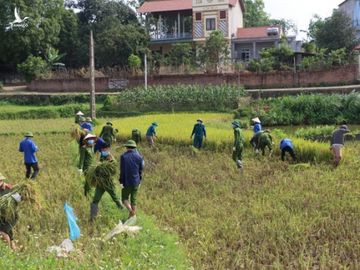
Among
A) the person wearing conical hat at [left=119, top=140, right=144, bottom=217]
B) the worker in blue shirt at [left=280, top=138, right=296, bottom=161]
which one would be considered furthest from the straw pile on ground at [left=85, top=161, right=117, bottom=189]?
the worker in blue shirt at [left=280, top=138, right=296, bottom=161]

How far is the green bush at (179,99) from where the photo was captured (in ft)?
93.7

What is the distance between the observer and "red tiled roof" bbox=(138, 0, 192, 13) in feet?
143

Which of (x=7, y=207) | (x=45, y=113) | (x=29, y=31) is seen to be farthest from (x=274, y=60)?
(x=7, y=207)

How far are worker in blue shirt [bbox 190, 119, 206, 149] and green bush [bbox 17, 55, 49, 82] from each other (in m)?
25.4

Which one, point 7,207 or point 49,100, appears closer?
point 7,207

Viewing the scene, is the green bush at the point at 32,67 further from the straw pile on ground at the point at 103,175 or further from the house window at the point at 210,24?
the straw pile on ground at the point at 103,175

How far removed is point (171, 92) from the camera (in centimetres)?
3008

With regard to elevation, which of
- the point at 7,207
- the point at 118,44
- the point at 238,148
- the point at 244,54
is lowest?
the point at 7,207

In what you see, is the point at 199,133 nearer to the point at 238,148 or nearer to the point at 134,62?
the point at 238,148

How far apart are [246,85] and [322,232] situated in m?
26.4

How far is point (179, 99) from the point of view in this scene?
29734mm

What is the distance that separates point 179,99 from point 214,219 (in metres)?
21.6

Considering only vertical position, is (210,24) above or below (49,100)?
above

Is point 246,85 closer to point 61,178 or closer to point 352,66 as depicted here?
point 352,66
